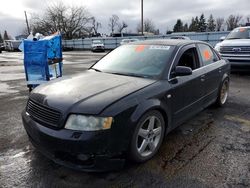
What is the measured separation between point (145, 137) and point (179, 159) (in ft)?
1.90

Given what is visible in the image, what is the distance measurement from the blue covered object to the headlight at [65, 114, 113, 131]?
3.99m

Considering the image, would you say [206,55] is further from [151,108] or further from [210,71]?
[151,108]

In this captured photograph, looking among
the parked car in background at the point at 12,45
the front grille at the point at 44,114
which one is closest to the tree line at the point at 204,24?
the parked car in background at the point at 12,45

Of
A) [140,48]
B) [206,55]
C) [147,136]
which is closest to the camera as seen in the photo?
[147,136]

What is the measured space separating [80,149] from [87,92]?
0.71 m

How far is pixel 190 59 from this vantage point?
4047 mm

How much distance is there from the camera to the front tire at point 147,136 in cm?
275

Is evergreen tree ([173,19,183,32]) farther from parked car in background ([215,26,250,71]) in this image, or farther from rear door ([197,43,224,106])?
rear door ([197,43,224,106])

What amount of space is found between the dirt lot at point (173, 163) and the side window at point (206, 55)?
1125 mm

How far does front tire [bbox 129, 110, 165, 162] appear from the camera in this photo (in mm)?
2750

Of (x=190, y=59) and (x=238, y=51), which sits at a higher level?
(x=190, y=59)

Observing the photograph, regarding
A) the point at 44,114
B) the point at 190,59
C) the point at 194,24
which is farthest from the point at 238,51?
the point at 194,24

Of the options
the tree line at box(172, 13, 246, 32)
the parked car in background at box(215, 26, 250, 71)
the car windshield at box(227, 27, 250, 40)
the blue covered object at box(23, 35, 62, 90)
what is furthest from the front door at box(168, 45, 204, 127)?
the tree line at box(172, 13, 246, 32)

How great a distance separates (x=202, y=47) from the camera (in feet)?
14.6
